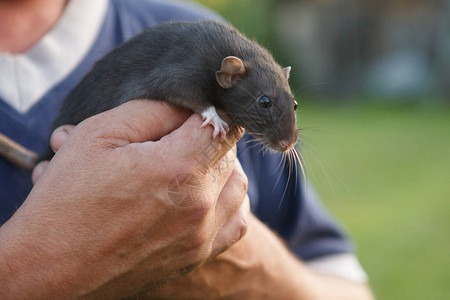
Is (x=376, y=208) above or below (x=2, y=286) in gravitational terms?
below

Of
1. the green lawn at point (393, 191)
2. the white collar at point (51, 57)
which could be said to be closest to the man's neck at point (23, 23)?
the white collar at point (51, 57)

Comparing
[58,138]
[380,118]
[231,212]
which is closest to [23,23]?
[58,138]

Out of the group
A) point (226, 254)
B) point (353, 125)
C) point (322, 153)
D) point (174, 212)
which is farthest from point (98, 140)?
point (353, 125)

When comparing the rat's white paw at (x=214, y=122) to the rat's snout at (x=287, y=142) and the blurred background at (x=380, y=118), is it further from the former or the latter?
the blurred background at (x=380, y=118)

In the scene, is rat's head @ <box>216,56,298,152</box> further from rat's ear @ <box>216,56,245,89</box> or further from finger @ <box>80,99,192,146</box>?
finger @ <box>80,99,192,146</box>

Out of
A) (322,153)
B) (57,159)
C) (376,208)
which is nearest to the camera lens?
(57,159)

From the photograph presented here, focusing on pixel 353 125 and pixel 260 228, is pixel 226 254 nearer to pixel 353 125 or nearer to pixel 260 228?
pixel 260 228

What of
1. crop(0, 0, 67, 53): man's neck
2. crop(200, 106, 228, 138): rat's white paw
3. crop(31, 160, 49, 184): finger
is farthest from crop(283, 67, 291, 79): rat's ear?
crop(0, 0, 67, 53): man's neck
